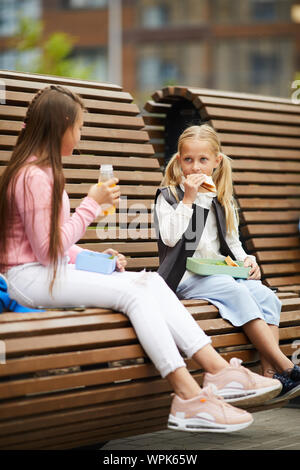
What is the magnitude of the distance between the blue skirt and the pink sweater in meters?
0.84

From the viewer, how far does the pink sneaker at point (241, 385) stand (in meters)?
3.49

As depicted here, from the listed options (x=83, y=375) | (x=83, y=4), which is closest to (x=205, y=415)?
(x=83, y=375)

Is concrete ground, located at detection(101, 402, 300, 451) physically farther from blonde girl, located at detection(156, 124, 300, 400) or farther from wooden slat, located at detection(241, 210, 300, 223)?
wooden slat, located at detection(241, 210, 300, 223)

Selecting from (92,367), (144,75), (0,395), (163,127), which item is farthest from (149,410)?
(144,75)

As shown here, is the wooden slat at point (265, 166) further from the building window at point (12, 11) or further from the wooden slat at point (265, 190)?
the building window at point (12, 11)

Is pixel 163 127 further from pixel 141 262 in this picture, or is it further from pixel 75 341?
pixel 75 341

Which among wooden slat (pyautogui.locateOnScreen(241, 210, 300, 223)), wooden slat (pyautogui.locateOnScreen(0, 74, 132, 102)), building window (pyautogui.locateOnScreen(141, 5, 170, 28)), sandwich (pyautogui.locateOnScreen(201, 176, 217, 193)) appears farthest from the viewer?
building window (pyautogui.locateOnScreen(141, 5, 170, 28))

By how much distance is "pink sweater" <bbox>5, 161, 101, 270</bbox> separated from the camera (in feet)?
11.1

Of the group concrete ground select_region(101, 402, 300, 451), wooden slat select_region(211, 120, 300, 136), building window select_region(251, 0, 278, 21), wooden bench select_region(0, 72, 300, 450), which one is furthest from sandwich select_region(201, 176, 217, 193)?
building window select_region(251, 0, 278, 21)

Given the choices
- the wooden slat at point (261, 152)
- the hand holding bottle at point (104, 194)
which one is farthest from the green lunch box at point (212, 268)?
the wooden slat at point (261, 152)

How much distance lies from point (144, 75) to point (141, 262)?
30.9 metres

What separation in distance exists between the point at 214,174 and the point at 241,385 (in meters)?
1.59

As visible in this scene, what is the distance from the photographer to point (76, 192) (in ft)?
15.8

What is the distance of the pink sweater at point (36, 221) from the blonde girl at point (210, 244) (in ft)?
2.47
